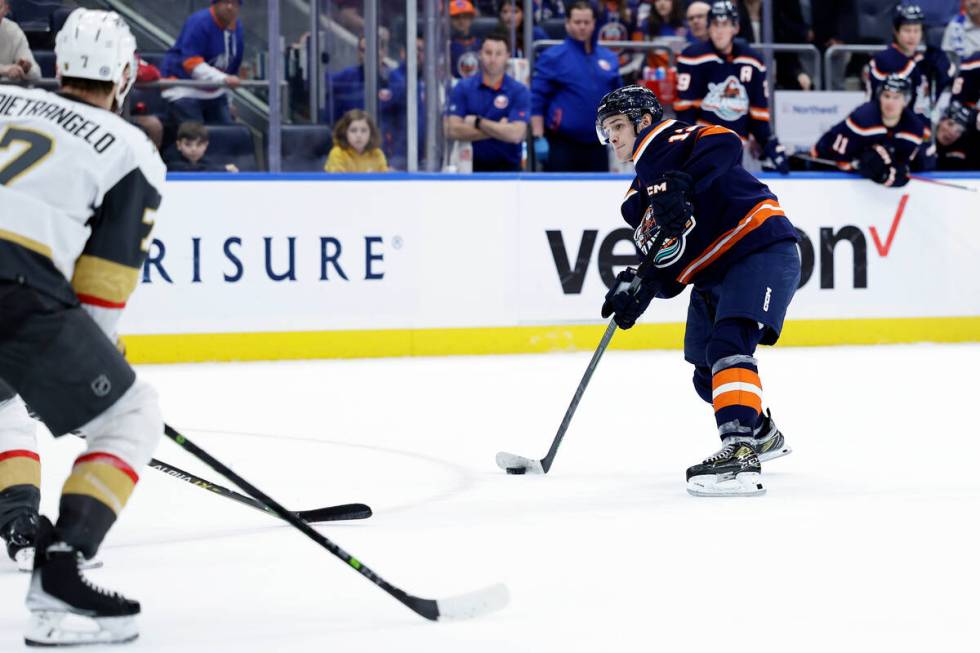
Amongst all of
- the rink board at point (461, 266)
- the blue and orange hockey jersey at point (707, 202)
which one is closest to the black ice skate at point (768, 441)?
the blue and orange hockey jersey at point (707, 202)

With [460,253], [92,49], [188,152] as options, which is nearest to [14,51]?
[188,152]

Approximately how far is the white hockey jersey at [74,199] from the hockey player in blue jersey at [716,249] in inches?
66.6

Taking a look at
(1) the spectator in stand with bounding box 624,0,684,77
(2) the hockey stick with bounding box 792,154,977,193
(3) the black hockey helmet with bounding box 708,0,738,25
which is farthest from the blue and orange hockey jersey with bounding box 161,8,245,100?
(2) the hockey stick with bounding box 792,154,977,193

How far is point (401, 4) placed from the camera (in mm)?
6941

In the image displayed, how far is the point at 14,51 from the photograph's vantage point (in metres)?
6.52

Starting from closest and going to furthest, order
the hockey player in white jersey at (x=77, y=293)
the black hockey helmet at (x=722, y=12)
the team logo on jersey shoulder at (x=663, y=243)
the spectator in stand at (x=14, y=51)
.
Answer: the hockey player in white jersey at (x=77, y=293) < the team logo on jersey shoulder at (x=663, y=243) < the spectator in stand at (x=14, y=51) < the black hockey helmet at (x=722, y=12)

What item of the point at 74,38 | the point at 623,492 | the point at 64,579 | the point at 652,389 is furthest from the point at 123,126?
the point at 652,389

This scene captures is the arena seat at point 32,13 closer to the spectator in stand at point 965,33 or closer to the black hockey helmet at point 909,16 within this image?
the black hockey helmet at point 909,16

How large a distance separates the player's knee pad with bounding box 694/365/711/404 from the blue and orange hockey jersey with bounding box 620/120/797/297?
0.81 ft

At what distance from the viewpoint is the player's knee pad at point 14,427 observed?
2.93 m

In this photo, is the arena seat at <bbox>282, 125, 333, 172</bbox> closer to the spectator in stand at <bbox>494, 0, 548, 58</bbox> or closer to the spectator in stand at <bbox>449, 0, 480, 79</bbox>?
the spectator in stand at <bbox>449, 0, 480, 79</bbox>

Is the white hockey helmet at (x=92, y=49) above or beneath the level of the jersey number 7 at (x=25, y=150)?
above

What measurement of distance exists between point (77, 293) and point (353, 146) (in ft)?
15.6

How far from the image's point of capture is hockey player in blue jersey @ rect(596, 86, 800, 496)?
3.67 m
